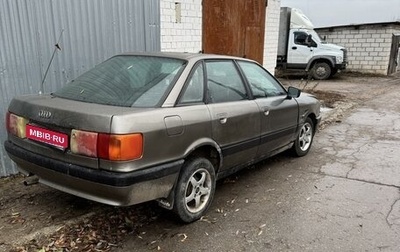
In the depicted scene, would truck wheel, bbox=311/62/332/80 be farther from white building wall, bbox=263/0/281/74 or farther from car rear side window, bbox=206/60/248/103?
car rear side window, bbox=206/60/248/103

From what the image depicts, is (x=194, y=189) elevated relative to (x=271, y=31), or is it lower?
lower

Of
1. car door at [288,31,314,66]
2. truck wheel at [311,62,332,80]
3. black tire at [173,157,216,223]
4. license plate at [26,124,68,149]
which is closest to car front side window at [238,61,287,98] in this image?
black tire at [173,157,216,223]

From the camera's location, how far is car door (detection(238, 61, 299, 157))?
168 inches

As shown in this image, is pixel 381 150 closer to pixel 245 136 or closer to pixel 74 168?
pixel 245 136

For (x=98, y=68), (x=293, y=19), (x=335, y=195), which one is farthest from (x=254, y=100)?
(x=293, y=19)

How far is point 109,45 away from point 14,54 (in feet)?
4.88

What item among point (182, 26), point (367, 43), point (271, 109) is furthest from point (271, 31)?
point (367, 43)

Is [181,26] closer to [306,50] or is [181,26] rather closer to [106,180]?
[106,180]

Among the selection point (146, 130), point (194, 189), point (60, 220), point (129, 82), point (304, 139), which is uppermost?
point (129, 82)

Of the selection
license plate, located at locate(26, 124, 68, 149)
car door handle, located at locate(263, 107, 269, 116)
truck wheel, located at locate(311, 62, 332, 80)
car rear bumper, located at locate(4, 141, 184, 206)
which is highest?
license plate, located at locate(26, 124, 68, 149)

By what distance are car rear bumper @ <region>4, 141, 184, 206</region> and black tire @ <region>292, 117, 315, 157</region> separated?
9.11 feet

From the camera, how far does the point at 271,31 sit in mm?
10961

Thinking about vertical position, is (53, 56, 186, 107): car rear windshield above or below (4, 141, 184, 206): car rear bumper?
above

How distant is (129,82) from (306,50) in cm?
1552
